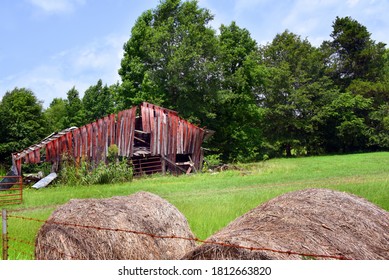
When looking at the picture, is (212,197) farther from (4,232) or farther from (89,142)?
(89,142)

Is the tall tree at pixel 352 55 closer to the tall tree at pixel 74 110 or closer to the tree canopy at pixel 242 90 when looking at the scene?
the tree canopy at pixel 242 90

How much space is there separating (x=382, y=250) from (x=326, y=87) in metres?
47.1

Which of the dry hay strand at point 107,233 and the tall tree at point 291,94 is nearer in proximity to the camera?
the dry hay strand at point 107,233

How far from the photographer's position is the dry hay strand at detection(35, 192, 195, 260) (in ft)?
21.1

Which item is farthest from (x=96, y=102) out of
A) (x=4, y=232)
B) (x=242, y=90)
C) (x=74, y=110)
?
(x=4, y=232)

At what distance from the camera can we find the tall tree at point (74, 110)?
53062mm

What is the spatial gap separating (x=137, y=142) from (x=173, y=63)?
30.7 ft

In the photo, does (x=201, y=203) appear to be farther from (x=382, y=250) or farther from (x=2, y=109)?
(x=2, y=109)

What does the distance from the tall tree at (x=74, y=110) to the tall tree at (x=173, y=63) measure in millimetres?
16127

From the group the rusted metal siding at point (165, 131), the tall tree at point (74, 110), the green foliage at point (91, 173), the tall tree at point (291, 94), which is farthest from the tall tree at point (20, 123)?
the tall tree at point (291, 94)

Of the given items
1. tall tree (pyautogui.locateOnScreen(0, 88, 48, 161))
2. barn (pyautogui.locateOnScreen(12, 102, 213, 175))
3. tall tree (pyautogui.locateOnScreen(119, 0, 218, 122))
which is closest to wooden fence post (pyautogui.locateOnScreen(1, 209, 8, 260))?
barn (pyautogui.locateOnScreen(12, 102, 213, 175))

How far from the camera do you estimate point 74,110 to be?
55188 millimetres

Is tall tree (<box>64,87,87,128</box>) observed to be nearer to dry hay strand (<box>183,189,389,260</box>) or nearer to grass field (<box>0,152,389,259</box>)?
grass field (<box>0,152,389,259</box>)

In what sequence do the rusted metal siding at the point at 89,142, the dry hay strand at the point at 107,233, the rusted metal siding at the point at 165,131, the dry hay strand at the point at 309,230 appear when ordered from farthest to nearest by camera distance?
1. the rusted metal siding at the point at 165,131
2. the rusted metal siding at the point at 89,142
3. the dry hay strand at the point at 107,233
4. the dry hay strand at the point at 309,230
